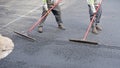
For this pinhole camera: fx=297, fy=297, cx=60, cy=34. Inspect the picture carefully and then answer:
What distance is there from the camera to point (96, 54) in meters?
7.80

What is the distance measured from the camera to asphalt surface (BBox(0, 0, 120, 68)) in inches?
289

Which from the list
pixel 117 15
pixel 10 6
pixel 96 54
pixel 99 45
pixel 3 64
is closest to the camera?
pixel 3 64

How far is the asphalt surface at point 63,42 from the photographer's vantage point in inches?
289

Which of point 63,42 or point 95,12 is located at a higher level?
point 95,12

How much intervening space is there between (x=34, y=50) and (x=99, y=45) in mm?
1835

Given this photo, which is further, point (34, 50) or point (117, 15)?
point (117, 15)

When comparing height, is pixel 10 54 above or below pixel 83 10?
above

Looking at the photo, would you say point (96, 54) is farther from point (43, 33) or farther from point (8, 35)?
point (8, 35)

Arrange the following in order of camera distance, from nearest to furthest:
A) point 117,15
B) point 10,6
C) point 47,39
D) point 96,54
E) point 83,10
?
point 96,54
point 47,39
point 117,15
point 83,10
point 10,6

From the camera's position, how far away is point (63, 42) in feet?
28.6

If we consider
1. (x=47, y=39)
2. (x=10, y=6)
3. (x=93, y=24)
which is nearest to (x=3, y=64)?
(x=47, y=39)

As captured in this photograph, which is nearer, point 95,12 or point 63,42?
point 63,42

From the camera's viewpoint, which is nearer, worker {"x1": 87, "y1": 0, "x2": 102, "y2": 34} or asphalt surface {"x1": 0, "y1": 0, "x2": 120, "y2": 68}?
asphalt surface {"x1": 0, "y1": 0, "x2": 120, "y2": 68}

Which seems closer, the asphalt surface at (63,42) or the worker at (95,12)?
the asphalt surface at (63,42)
